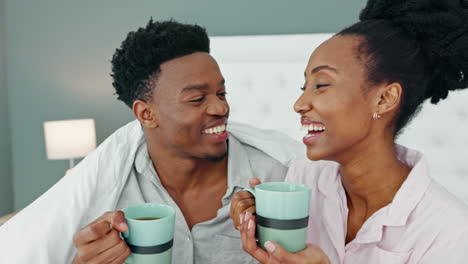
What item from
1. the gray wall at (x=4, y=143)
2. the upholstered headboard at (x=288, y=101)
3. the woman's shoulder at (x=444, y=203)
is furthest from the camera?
the gray wall at (x=4, y=143)

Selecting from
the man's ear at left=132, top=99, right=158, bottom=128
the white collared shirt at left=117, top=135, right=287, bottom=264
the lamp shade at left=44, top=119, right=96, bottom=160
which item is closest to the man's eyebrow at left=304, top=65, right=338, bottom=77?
the white collared shirt at left=117, top=135, right=287, bottom=264

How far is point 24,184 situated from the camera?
10.6ft

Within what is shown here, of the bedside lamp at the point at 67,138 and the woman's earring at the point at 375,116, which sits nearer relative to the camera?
the woman's earring at the point at 375,116

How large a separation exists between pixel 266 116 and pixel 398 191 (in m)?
1.48

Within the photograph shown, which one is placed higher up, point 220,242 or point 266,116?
point 266,116

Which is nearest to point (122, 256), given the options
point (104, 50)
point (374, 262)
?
point (374, 262)

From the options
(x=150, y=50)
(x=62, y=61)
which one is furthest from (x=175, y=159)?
(x=62, y=61)

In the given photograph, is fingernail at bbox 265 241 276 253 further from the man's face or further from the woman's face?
the man's face

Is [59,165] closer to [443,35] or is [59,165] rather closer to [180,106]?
[180,106]

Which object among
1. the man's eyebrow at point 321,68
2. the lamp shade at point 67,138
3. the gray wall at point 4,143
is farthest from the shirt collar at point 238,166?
the gray wall at point 4,143

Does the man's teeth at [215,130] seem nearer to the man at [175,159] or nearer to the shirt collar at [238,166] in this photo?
the man at [175,159]

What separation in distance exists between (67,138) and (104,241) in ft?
6.72

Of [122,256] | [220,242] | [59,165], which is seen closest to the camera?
[122,256]

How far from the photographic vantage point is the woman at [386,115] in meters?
0.92
